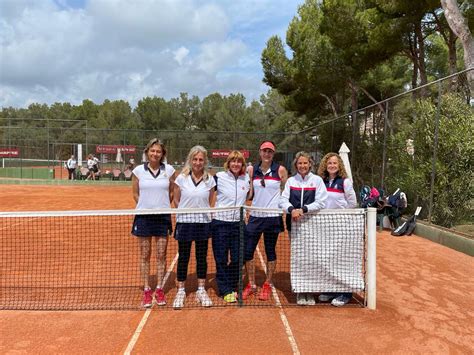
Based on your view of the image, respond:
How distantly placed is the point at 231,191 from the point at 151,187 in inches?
37.8

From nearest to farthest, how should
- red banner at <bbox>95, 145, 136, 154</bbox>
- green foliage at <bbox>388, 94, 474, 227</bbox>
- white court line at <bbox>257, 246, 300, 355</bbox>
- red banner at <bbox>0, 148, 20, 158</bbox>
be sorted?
white court line at <bbox>257, 246, 300, 355</bbox>
green foliage at <bbox>388, 94, 474, 227</bbox>
red banner at <bbox>95, 145, 136, 154</bbox>
red banner at <bbox>0, 148, 20, 158</bbox>

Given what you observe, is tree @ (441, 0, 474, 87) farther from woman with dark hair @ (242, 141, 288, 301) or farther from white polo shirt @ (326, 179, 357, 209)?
woman with dark hair @ (242, 141, 288, 301)

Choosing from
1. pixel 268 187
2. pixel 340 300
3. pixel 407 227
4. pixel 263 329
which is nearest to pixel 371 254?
pixel 340 300

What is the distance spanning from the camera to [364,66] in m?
17.3

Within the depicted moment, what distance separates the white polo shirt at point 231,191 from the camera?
4.75m

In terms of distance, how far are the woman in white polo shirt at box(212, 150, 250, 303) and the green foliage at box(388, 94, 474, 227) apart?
656 centimetres

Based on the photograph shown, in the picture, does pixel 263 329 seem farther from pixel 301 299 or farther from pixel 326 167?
pixel 326 167

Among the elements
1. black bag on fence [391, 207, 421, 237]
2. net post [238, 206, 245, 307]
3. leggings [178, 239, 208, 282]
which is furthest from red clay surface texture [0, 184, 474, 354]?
black bag on fence [391, 207, 421, 237]

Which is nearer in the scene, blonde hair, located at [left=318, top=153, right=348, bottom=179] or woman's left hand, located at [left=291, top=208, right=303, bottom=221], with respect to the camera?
woman's left hand, located at [left=291, top=208, right=303, bottom=221]

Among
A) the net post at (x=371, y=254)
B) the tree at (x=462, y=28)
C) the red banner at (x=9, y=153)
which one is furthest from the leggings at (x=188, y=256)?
the red banner at (x=9, y=153)

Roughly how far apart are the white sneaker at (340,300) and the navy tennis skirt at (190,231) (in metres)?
1.81

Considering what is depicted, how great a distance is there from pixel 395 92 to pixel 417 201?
18889 mm

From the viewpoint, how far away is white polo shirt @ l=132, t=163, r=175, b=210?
15.2ft

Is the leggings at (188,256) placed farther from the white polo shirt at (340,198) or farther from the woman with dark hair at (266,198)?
the white polo shirt at (340,198)
